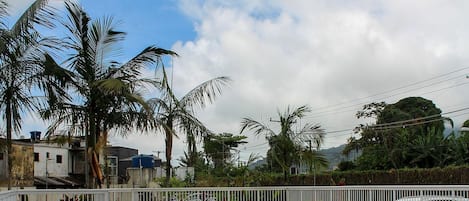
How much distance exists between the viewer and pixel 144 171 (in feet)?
91.6

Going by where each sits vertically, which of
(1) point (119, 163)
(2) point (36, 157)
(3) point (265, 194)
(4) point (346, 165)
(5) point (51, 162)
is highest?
(3) point (265, 194)

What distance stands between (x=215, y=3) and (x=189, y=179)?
9.27 m

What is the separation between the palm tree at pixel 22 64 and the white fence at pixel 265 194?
1.46m

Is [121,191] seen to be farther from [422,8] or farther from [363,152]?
[363,152]

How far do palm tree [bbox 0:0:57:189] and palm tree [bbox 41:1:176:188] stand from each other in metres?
0.59

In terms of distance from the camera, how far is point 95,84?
35.8 feet

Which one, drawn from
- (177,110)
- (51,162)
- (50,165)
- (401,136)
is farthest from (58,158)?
(177,110)

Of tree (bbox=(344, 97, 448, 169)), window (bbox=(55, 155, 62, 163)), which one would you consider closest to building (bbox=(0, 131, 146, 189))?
window (bbox=(55, 155, 62, 163))

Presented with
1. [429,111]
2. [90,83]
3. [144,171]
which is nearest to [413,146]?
[429,111]

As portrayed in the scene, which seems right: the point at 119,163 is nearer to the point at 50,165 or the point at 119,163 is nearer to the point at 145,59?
the point at 50,165

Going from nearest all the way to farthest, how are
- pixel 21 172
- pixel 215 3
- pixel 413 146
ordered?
1. pixel 215 3
2. pixel 21 172
3. pixel 413 146

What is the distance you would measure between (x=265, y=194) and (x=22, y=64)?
17.2 ft

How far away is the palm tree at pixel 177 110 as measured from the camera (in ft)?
39.0

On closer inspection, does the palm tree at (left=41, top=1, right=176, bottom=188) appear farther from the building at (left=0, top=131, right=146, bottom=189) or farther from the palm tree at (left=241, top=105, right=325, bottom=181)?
the building at (left=0, top=131, right=146, bottom=189)
